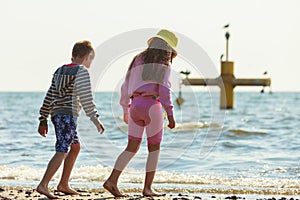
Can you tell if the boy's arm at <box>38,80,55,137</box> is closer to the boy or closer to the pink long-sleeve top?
the boy

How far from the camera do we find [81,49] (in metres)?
4.92

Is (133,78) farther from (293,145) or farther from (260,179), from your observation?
(293,145)

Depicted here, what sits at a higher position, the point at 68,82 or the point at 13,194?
the point at 68,82

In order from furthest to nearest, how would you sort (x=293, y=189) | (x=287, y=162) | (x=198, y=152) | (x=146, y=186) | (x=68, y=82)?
(x=198, y=152)
(x=287, y=162)
(x=293, y=189)
(x=146, y=186)
(x=68, y=82)

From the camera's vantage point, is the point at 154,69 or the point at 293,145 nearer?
the point at 154,69

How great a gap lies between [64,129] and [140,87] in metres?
0.72

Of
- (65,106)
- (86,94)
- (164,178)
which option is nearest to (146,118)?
(86,94)

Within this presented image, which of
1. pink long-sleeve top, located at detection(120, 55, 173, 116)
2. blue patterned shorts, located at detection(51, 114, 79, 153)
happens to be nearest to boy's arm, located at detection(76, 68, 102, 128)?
blue patterned shorts, located at detection(51, 114, 79, 153)

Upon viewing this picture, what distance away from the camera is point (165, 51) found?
5012mm

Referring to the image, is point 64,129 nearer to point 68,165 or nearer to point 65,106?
point 65,106

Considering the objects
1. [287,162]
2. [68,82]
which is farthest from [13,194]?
[287,162]

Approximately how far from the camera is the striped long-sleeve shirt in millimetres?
4746

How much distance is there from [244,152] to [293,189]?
4229mm

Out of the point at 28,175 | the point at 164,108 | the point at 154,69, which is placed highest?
the point at 154,69
